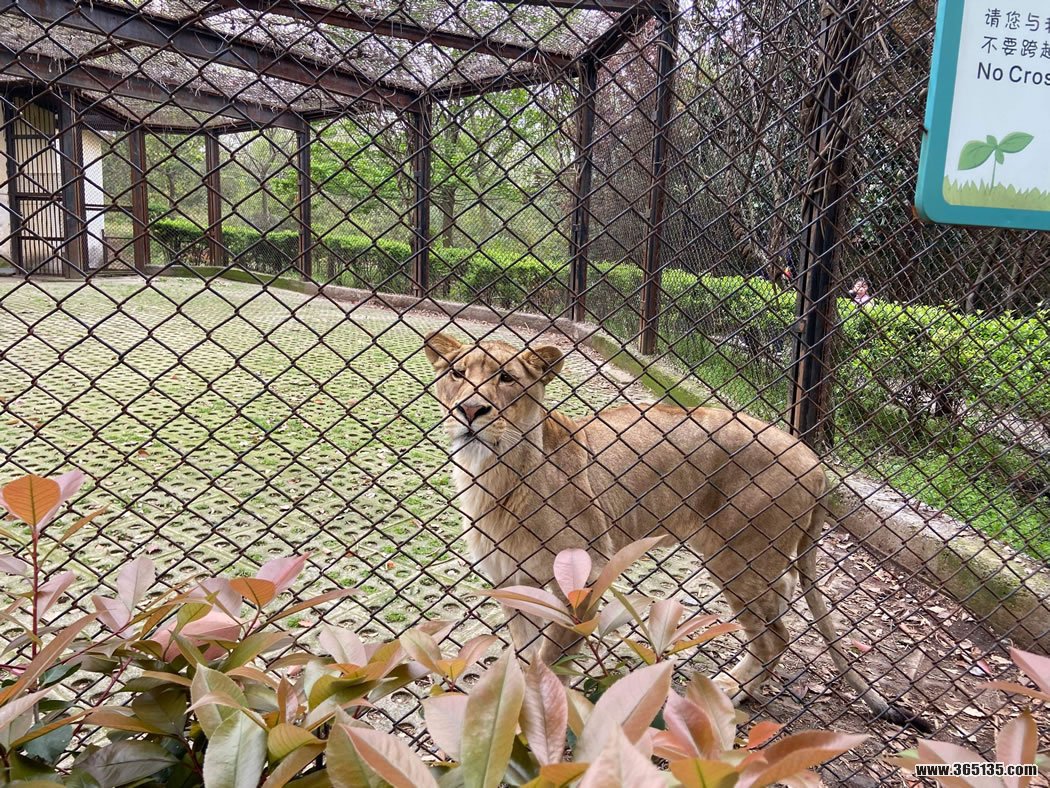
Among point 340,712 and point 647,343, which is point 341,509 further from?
point 647,343

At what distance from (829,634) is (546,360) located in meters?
1.87

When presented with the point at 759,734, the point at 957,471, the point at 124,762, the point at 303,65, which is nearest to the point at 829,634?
the point at 957,471

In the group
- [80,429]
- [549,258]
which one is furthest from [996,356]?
[549,258]

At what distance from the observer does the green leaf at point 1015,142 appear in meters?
2.03

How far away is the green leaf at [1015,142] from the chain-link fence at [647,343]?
27cm

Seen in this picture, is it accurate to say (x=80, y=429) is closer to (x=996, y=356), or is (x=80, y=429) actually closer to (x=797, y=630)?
(x=797, y=630)

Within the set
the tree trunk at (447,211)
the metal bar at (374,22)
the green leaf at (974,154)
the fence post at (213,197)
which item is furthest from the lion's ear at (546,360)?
the green leaf at (974,154)

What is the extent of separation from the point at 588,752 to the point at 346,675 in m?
0.47

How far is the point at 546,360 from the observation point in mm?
2830

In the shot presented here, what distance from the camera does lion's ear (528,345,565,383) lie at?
109 inches

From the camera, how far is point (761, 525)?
332 centimetres

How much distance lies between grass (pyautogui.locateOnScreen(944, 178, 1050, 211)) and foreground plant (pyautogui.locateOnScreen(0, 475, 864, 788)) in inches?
57.2

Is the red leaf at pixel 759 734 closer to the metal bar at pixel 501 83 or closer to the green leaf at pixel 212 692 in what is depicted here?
the green leaf at pixel 212 692

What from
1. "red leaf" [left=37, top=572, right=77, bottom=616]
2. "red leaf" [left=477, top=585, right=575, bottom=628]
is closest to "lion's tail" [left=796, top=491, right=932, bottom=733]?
"red leaf" [left=477, top=585, right=575, bottom=628]
